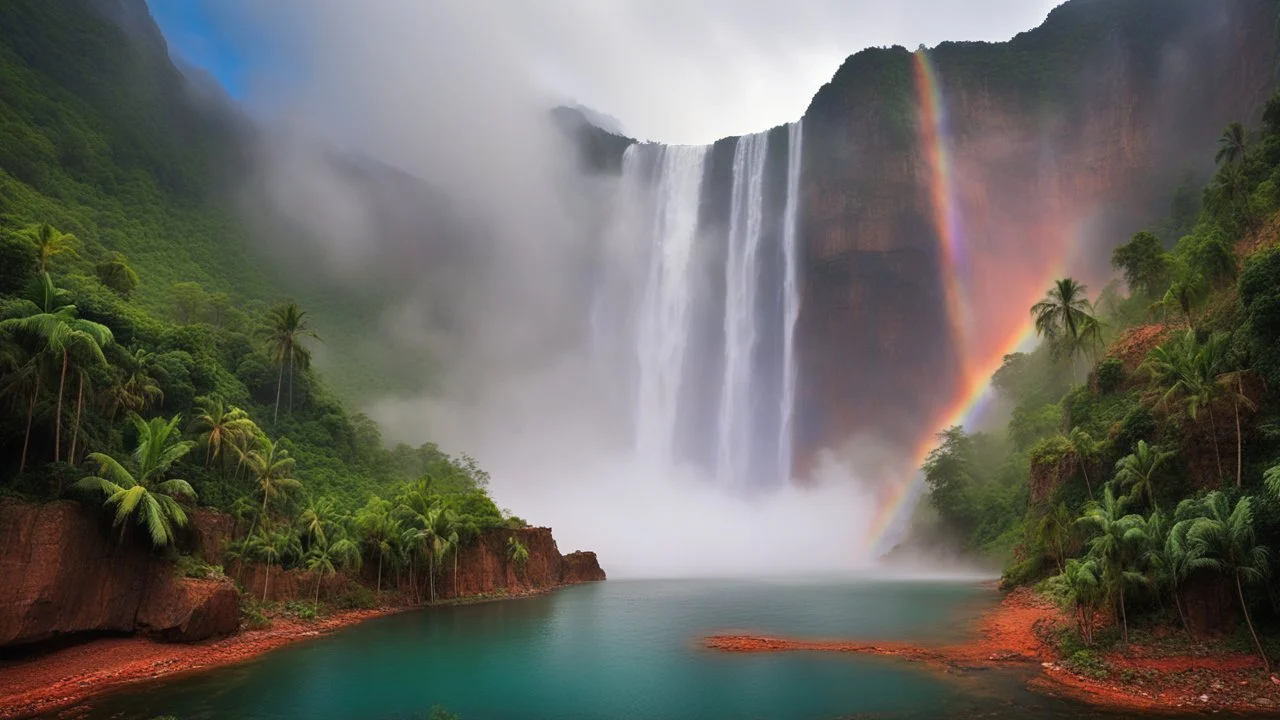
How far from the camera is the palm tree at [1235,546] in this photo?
1725 cm

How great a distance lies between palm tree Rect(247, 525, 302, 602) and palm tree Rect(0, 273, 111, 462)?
9963 millimetres

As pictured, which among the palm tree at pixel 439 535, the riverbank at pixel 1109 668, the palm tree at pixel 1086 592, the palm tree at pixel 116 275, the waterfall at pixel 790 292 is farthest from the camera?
the waterfall at pixel 790 292

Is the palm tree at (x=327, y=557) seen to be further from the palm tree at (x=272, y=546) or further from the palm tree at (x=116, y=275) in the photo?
the palm tree at (x=116, y=275)

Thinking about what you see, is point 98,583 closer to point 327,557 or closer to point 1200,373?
point 327,557

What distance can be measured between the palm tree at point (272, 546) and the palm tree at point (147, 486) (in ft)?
19.1

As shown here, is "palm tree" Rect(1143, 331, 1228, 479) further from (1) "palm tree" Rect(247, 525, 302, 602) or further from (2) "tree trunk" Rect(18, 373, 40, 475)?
(1) "palm tree" Rect(247, 525, 302, 602)

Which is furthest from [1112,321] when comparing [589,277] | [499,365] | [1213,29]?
[499,365]

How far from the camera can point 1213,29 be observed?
255 feet

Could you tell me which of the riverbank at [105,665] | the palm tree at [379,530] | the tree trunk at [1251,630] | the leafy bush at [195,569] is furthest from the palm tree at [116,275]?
the tree trunk at [1251,630]

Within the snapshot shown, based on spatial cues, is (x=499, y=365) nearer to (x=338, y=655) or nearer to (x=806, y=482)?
(x=806, y=482)

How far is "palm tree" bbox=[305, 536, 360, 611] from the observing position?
34.1 m

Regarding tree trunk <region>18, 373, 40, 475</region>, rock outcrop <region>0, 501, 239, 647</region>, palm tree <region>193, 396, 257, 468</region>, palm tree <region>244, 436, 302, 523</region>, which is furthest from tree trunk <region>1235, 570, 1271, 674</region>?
palm tree <region>193, 396, 257, 468</region>

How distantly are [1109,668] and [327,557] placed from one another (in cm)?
3332

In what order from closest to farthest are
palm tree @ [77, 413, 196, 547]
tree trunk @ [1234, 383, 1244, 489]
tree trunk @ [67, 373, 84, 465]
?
1. tree trunk @ [1234, 383, 1244, 489]
2. palm tree @ [77, 413, 196, 547]
3. tree trunk @ [67, 373, 84, 465]
